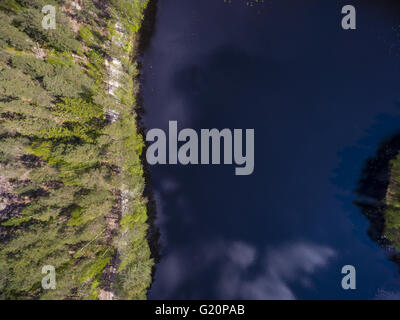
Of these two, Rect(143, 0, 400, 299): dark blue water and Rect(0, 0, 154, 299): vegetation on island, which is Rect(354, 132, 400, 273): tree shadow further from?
Rect(0, 0, 154, 299): vegetation on island

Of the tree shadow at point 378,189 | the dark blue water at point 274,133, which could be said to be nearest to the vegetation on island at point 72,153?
the dark blue water at point 274,133

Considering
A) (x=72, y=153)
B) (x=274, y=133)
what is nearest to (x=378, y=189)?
(x=274, y=133)

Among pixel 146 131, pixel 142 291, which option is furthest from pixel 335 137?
pixel 142 291

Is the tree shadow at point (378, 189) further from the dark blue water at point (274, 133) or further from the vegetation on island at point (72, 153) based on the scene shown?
the vegetation on island at point (72, 153)

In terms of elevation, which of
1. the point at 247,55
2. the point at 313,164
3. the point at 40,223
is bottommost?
the point at 40,223

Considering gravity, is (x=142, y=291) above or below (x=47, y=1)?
below

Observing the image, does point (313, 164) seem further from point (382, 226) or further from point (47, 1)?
point (47, 1)
